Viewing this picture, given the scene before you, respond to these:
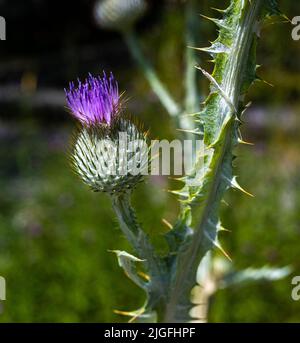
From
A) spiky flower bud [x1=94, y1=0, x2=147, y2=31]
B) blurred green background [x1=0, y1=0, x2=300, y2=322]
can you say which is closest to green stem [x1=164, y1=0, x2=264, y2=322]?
blurred green background [x1=0, y1=0, x2=300, y2=322]

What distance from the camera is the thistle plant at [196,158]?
4.25 feet

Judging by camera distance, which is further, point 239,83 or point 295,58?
point 295,58

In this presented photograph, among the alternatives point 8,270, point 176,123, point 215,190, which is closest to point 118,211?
point 215,190

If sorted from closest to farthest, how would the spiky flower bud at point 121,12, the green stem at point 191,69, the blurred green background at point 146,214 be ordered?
the green stem at point 191,69, the spiky flower bud at point 121,12, the blurred green background at point 146,214

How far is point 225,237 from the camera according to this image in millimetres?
3381

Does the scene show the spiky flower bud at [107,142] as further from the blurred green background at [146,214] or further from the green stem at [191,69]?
the blurred green background at [146,214]

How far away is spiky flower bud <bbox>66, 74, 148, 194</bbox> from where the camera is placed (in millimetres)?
1334

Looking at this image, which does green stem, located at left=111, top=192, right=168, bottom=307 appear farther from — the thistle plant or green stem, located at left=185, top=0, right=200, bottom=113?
green stem, located at left=185, top=0, right=200, bottom=113

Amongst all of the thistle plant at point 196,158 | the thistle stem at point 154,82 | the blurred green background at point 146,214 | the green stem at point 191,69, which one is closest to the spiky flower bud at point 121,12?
the thistle stem at point 154,82

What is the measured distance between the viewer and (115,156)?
140 centimetres

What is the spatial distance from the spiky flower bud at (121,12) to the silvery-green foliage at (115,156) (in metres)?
1.43
